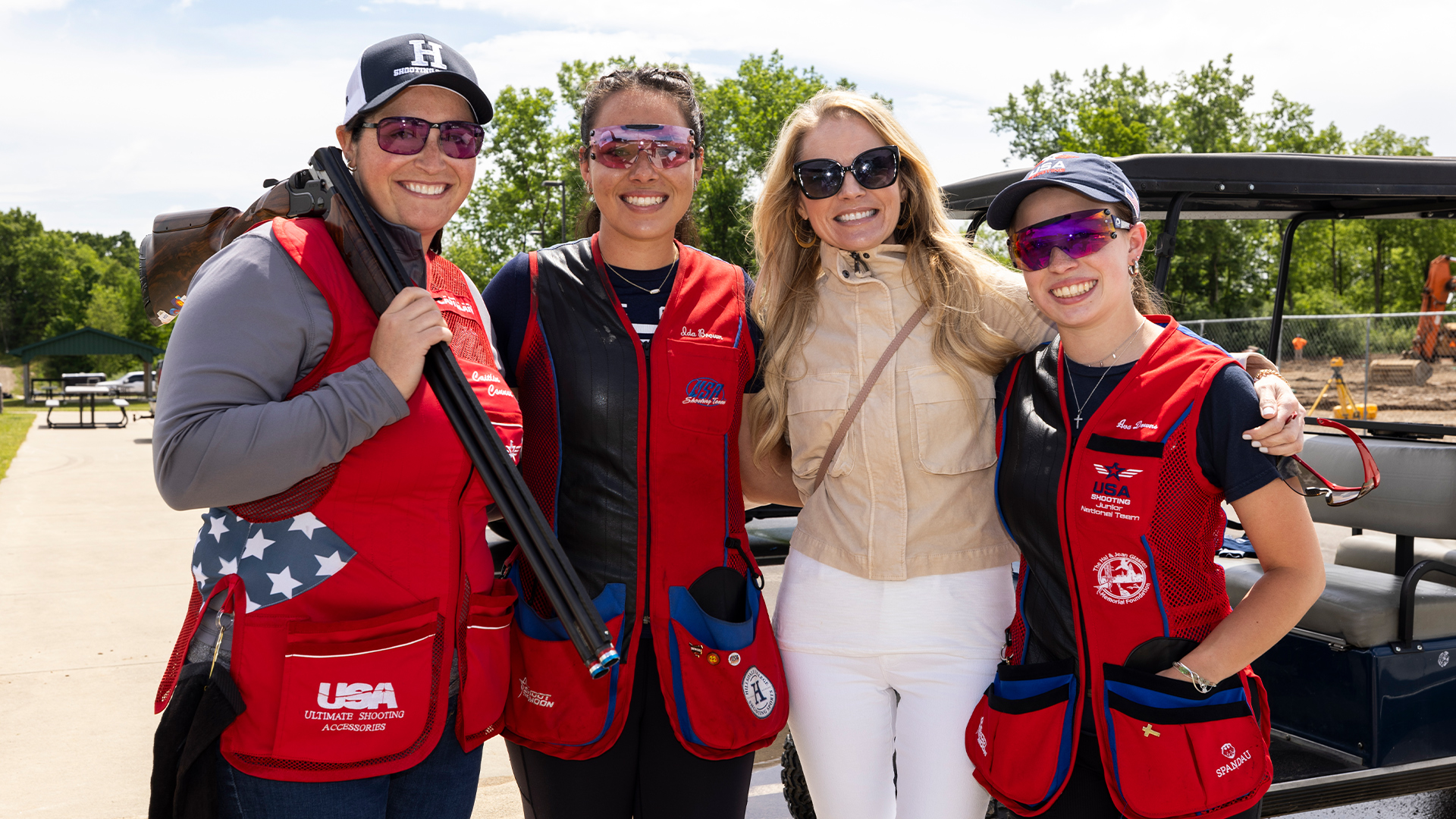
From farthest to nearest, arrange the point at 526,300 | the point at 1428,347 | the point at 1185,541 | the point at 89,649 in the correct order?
the point at 1428,347
the point at 89,649
the point at 526,300
the point at 1185,541

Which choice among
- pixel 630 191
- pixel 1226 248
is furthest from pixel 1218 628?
pixel 1226 248

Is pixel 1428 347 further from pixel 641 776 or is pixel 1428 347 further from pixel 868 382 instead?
pixel 641 776

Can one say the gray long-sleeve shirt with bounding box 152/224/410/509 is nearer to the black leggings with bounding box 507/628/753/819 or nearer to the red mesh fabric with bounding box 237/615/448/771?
the red mesh fabric with bounding box 237/615/448/771

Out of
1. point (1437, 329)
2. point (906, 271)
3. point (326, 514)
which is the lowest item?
point (326, 514)

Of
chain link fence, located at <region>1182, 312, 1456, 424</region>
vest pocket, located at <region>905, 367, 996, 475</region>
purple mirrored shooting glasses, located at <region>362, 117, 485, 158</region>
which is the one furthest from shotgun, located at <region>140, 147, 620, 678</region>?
chain link fence, located at <region>1182, 312, 1456, 424</region>

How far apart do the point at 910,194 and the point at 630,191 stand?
29.4 inches

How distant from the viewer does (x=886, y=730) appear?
230 centimetres

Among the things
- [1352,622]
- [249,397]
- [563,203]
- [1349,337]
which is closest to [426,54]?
[249,397]

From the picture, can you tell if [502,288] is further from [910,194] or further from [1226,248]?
[1226,248]

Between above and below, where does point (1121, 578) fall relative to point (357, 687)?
above

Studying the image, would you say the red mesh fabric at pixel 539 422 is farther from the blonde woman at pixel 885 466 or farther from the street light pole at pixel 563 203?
the street light pole at pixel 563 203

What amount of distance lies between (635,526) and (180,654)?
2.96 ft

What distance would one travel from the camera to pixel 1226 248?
110ft

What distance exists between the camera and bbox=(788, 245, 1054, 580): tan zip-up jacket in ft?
7.50
